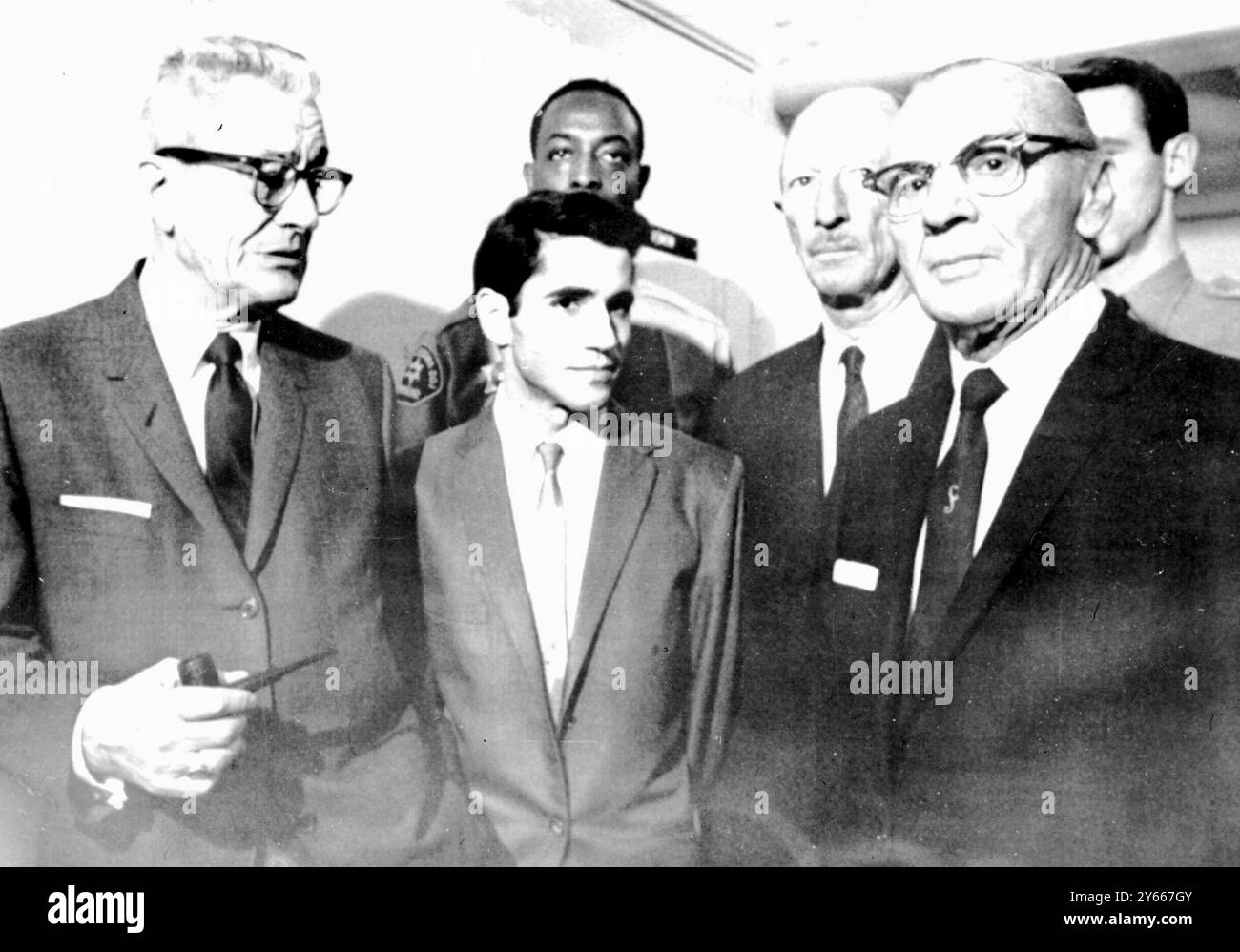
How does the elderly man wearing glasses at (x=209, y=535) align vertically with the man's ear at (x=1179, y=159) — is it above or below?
below

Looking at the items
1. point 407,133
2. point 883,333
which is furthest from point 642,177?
point 883,333

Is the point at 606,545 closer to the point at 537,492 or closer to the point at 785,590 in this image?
the point at 537,492

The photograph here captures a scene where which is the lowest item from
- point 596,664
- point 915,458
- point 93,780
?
point 93,780

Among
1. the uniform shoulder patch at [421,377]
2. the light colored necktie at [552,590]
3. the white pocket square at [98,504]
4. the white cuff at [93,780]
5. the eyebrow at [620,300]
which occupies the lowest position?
the white cuff at [93,780]

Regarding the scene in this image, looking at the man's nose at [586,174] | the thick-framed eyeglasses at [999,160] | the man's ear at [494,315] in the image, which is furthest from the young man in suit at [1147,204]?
the man's ear at [494,315]

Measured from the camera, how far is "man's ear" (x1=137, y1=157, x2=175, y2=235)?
2.73m

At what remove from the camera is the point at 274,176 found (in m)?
2.75

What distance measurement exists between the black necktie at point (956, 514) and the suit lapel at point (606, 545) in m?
0.61

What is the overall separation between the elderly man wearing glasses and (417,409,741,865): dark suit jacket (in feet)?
0.45

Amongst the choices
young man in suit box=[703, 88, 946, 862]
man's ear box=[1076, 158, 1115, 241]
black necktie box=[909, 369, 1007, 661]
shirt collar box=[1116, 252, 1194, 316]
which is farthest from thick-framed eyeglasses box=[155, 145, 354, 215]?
shirt collar box=[1116, 252, 1194, 316]

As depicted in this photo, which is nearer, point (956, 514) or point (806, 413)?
point (956, 514)

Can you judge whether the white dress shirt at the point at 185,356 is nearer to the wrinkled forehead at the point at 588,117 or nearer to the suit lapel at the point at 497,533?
the suit lapel at the point at 497,533

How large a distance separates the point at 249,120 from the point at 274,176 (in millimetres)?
123

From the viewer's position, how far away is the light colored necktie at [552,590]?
2.76 meters
